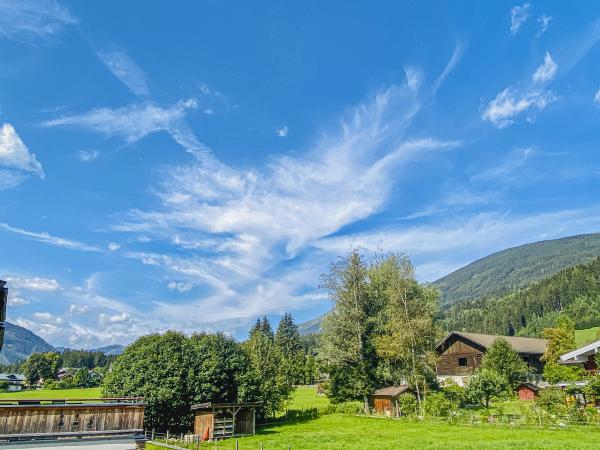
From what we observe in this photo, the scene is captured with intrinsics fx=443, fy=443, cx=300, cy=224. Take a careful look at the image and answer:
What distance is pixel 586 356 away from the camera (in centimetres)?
4191

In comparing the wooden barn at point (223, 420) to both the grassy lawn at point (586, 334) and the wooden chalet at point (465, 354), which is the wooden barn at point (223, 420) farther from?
the grassy lawn at point (586, 334)

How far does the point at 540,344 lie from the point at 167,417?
6348 centimetres

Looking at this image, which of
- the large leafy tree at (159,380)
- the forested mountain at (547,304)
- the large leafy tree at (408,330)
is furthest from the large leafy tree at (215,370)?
the forested mountain at (547,304)

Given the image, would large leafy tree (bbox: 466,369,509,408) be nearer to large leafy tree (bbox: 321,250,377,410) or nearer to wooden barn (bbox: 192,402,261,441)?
large leafy tree (bbox: 321,250,377,410)

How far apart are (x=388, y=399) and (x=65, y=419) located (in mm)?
32007

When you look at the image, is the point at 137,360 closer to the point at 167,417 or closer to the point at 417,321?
the point at 167,417

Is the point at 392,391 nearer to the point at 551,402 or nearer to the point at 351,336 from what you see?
the point at 351,336

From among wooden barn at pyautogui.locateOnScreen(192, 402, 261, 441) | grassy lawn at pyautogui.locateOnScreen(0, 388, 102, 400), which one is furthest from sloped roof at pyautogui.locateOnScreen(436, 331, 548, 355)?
grassy lawn at pyautogui.locateOnScreen(0, 388, 102, 400)

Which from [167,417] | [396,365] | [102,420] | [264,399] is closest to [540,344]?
[396,365]

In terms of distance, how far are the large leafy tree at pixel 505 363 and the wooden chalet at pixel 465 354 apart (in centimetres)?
702

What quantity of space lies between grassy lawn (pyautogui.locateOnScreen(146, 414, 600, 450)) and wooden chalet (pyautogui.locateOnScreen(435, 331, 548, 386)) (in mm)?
28310

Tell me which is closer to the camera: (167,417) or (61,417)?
(61,417)

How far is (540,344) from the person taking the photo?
75.4 meters

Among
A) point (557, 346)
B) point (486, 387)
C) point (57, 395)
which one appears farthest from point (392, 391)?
point (57, 395)
